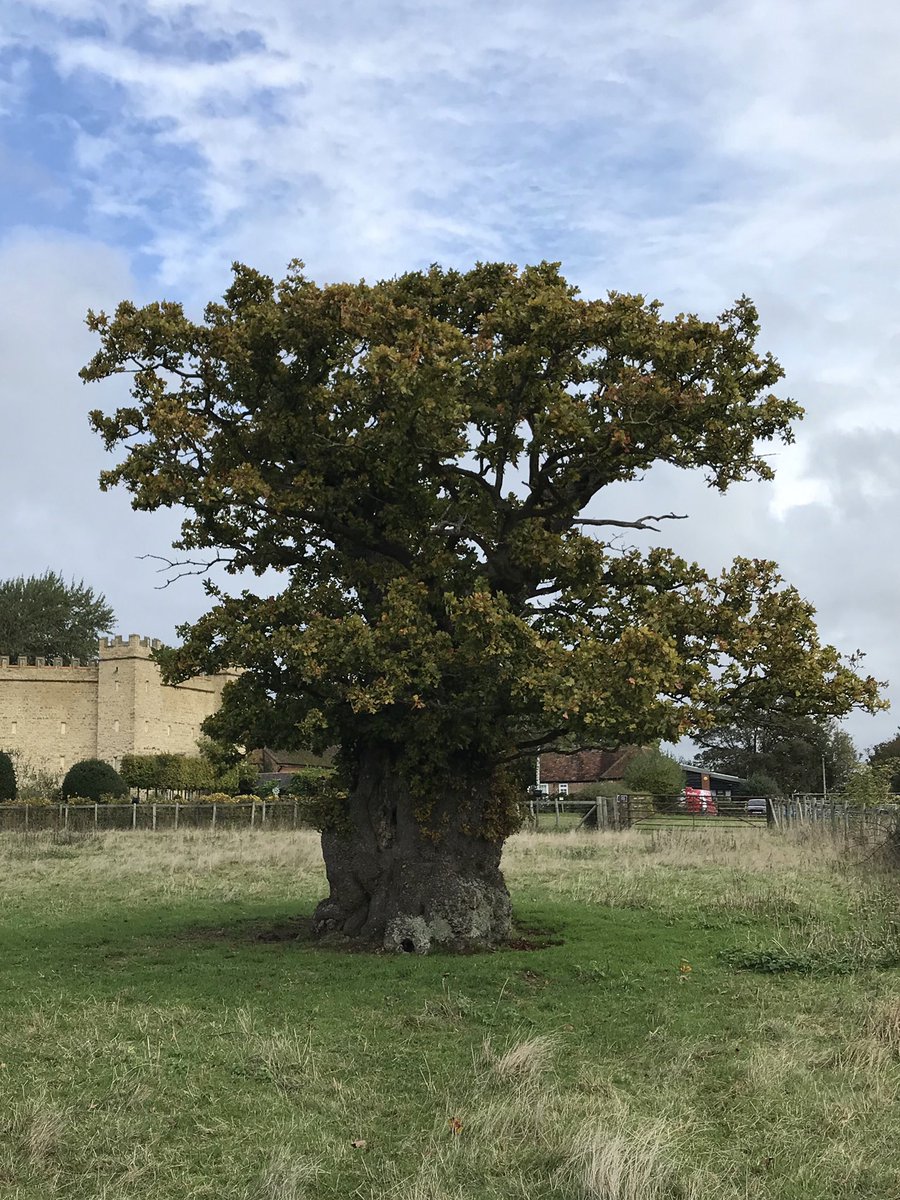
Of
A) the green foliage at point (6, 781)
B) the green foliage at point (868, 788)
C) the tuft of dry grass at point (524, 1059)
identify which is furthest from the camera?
the green foliage at point (6, 781)

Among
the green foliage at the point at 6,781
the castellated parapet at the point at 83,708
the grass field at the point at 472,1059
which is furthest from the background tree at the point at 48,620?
the grass field at the point at 472,1059

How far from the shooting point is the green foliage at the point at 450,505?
39.7 ft

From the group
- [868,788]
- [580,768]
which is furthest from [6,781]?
[868,788]

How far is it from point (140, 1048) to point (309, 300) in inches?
316

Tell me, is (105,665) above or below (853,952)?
above

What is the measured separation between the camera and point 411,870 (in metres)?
14.1

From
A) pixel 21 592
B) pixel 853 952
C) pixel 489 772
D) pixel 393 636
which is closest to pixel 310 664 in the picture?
pixel 393 636

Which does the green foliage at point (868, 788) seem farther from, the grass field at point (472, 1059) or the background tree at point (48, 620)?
the background tree at point (48, 620)

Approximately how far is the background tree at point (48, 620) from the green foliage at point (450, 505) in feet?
208

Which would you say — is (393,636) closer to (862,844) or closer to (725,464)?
Answer: (725,464)

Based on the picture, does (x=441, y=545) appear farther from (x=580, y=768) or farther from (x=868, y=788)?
(x=580, y=768)

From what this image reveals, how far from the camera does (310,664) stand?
1211 cm

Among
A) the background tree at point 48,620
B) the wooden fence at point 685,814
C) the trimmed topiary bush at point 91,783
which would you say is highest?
the background tree at point 48,620

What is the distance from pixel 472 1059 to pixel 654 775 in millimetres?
44559
